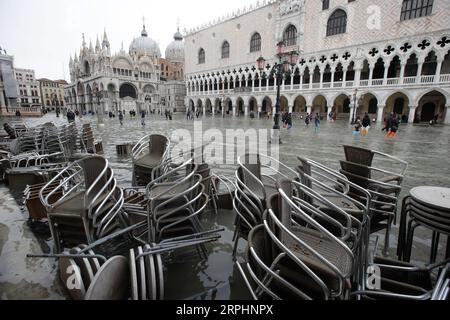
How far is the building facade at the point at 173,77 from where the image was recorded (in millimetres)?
59719

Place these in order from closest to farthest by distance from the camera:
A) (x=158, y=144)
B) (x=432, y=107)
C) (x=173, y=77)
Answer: (x=158, y=144)
(x=432, y=107)
(x=173, y=77)

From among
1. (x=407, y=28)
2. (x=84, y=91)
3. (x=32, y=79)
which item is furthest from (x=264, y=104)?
(x=32, y=79)

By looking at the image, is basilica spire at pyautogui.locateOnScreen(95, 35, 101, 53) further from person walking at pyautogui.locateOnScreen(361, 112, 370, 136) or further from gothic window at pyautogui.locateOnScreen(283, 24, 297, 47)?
person walking at pyautogui.locateOnScreen(361, 112, 370, 136)

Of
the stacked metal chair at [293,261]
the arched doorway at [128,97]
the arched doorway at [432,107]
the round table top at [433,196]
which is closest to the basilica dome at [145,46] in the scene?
the arched doorway at [128,97]

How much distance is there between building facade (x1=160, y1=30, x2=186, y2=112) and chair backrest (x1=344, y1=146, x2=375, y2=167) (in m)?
57.7

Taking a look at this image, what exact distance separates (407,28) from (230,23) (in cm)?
2422

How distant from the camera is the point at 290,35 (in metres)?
31.8

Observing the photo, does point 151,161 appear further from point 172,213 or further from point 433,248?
point 433,248

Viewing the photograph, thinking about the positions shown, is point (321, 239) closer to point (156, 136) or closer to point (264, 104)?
point (156, 136)

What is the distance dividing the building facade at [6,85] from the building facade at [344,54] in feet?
91.2

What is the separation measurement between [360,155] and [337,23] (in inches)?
1210

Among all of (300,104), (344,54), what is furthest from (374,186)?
(300,104)

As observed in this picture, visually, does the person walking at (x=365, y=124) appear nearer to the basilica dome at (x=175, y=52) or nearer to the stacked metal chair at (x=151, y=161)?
the stacked metal chair at (x=151, y=161)
